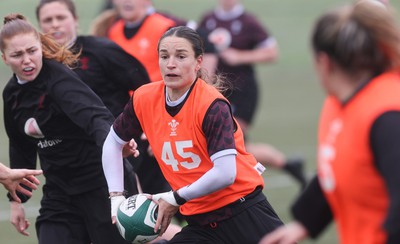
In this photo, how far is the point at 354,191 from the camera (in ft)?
10.3

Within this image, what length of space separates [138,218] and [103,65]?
1674 mm

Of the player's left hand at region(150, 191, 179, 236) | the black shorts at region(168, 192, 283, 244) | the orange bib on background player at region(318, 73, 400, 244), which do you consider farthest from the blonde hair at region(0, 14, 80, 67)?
the orange bib on background player at region(318, 73, 400, 244)

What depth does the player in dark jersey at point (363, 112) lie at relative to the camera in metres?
3.01

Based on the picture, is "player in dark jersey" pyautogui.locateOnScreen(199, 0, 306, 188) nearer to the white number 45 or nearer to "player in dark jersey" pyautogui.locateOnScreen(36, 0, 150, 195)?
"player in dark jersey" pyautogui.locateOnScreen(36, 0, 150, 195)

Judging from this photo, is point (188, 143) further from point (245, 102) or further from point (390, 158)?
point (245, 102)

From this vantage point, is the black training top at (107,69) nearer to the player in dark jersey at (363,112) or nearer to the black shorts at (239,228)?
the black shorts at (239,228)

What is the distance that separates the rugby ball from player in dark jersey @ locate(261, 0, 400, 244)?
157 cm

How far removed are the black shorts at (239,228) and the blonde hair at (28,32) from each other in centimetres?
130

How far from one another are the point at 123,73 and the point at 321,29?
310cm

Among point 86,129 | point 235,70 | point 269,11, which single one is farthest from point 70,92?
point 269,11

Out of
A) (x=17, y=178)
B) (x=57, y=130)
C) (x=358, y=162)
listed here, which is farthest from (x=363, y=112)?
(x=57, y=130)

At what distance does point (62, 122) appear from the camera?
522 centimetres

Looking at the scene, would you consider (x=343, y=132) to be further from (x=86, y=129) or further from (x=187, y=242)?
(x=86, y=129)

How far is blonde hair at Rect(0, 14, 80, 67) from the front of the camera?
17.0 ft
